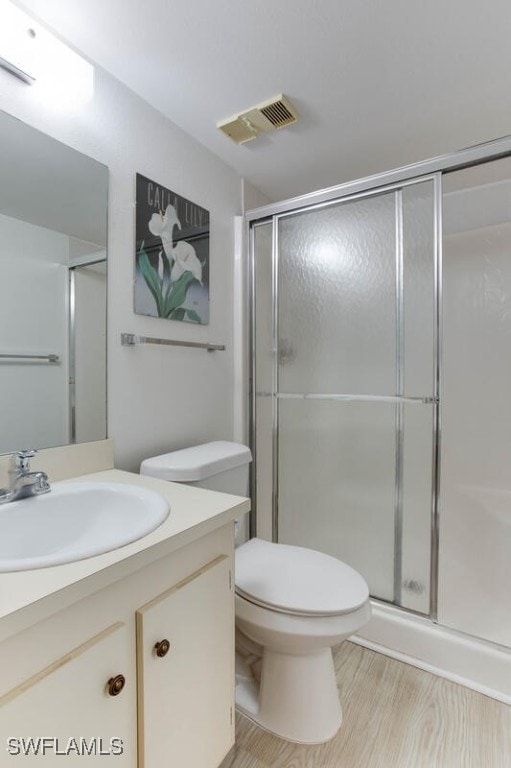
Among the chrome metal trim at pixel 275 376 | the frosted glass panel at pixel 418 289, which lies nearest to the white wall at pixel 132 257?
the chrome metal trim at pixel 275 376

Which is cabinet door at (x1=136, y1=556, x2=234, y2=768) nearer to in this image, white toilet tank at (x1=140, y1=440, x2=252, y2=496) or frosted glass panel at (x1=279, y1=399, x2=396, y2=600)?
white toilet tank at (x1=140, y1=440, x2=252, y2=496)

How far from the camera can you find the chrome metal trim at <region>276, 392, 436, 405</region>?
1.55 m

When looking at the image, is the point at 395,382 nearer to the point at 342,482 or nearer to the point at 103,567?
the point at 342,482

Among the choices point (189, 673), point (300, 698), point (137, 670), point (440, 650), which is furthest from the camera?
point (440, 650)

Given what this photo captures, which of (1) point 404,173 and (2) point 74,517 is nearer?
(2) point 74,517

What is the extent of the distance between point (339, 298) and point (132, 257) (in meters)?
0.95

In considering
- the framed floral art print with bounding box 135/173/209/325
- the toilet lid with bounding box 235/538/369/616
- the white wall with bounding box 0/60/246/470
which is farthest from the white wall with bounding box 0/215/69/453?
the toilet lid with bounding box 235/538/369/616

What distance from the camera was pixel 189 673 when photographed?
823 millimetres

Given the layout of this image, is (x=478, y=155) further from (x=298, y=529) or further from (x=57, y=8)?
(x=298, y=529)

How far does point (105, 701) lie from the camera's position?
2.13 ft

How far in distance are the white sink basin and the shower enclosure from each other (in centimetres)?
105

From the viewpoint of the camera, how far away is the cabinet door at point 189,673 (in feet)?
2.39

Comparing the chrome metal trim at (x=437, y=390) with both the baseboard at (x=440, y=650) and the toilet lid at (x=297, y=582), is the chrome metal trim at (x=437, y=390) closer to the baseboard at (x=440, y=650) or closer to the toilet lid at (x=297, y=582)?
the baseboard at (x=440, y=650)

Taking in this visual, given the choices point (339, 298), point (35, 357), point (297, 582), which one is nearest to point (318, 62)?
point (339, 298)
